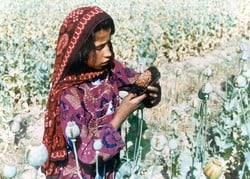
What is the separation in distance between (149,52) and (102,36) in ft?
9.61

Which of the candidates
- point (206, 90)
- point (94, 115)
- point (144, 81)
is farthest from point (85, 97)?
point (206, 90)

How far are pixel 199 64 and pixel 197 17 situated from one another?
953 mm

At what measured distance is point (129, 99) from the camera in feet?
4.66

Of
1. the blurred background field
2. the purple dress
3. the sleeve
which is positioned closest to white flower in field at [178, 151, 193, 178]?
the blurred background field

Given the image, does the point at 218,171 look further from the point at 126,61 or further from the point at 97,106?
the point at 126,61

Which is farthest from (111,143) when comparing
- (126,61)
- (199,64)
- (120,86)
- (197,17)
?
(197,17)

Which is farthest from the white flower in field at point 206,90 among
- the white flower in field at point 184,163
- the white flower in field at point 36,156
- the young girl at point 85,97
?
the white flower in field at point 36,156

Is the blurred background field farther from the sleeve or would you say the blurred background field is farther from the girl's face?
the girl's face

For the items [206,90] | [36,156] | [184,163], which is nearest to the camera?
[36,156]

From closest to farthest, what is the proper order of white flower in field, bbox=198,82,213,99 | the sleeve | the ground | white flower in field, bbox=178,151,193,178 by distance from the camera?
the sleeve → white flower in field, bbox=198,82,213,99 → white flower in field, bbox=178,151,193,178 → the ground

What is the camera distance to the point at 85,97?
1.49 m

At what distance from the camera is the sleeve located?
1373 mm

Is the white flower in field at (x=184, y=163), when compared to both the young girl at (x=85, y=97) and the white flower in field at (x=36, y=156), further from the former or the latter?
the white flower in field at (x=36, y=156)

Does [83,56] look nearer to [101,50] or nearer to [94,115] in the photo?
[101,50]
